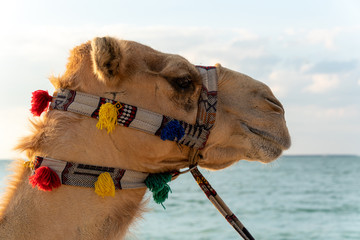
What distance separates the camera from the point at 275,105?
3.09 meters

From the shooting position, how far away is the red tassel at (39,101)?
110 inches

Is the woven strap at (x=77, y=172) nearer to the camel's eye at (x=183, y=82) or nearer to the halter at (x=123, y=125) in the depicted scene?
the halter at (x=123, y=125)

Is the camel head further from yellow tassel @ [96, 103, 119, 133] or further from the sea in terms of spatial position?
the sea

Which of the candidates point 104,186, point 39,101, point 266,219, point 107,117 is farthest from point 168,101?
point 266,219

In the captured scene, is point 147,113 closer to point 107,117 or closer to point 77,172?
point 107,117

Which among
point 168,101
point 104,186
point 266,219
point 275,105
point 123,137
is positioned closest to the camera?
point 104,186

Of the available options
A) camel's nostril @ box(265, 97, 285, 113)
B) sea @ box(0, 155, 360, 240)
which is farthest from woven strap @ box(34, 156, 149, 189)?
sea @ box(0, 155, 360, 240)

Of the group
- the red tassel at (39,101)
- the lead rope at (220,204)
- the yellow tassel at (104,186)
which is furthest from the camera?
the lead rope at (220,204)

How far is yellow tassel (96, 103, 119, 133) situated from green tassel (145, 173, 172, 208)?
0.42 metres

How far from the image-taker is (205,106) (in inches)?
118

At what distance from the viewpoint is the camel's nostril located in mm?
3092

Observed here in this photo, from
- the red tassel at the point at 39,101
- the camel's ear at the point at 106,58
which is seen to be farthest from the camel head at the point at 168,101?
the red tassel at the point at 39,101

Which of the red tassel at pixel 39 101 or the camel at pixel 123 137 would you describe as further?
the red tassel at pixel 39 101

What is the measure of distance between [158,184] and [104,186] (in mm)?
396
